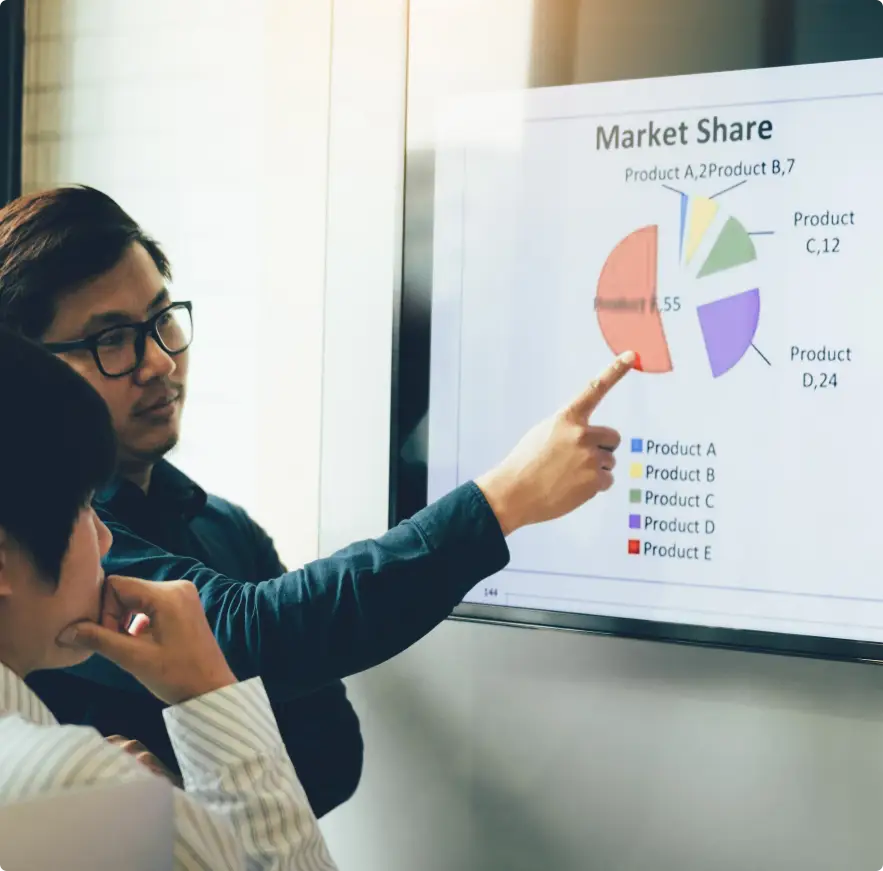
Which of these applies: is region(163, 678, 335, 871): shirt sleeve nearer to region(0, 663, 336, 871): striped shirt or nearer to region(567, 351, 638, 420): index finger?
region(0, 663, 336, 871): striped shirt

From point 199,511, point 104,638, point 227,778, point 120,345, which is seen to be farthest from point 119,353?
point 227,778

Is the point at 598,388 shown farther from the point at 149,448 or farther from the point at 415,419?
the point at 149,448

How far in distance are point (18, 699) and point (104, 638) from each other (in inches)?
4.2

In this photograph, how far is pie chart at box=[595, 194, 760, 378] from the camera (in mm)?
1292

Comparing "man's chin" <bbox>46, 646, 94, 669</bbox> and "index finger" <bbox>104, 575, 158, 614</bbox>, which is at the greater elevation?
"index finger" <bbox>104, 575, 158, 614</bbox>

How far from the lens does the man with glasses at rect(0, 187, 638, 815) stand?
1.10m

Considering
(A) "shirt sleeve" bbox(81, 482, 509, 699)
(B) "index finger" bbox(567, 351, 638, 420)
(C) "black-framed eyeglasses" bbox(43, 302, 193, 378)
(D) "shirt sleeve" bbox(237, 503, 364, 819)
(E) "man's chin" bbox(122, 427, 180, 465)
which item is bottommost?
(D) "shirt sleeve" bbox(237, 503, 364, 819)

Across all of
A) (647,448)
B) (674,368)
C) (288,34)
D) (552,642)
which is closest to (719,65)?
(674,368)

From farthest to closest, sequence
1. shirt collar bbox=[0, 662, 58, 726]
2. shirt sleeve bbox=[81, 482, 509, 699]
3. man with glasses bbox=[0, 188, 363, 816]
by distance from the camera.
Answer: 1. man with glasses bbox=[0, 188, 363, 816]
2. shirt sleeve bbox=[81, 482, 509, 699]
3. shirt collar bbox=[0, 662, 58, 726]

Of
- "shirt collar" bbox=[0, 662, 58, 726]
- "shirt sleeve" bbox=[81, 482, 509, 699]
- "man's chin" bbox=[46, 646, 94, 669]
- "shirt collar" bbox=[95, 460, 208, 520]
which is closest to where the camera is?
"shirt collar" bbox=[0, 662, 58, 726]

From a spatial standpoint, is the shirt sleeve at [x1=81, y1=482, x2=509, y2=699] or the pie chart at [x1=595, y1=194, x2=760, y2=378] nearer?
the shirt sleeve at [x1=81, y1=482, x2=509, y2=699]

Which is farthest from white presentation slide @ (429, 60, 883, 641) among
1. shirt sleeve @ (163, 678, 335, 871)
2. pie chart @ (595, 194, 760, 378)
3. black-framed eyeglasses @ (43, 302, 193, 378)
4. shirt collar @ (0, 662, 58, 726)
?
shirt collar @ (0, 662, 58, 726)

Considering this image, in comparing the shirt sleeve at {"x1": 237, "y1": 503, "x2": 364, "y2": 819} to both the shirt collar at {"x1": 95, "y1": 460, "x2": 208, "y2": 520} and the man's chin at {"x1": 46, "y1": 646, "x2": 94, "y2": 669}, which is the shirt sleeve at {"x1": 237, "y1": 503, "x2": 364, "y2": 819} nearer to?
the shirt collar at {"x1": 95, "y1": 460, "x2": 208, "y2": 520}

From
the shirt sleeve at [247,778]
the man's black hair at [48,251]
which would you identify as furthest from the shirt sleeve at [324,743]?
the man's black hair at [48,251]
